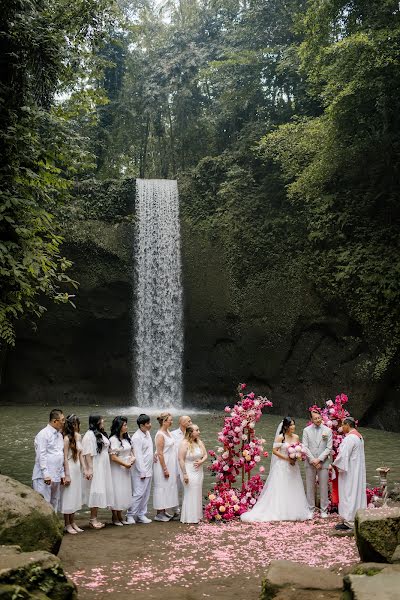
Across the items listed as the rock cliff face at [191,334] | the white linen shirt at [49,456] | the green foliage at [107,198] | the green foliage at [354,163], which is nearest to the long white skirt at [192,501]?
the white linen shirt at [49,456]

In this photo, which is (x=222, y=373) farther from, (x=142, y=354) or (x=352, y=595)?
(x=352, y=595)

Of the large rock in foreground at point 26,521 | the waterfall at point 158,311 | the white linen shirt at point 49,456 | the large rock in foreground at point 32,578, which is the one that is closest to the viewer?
the large rock in foreground at point 32,578

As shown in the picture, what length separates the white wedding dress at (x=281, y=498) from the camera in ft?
30.2

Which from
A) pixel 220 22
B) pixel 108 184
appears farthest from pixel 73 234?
pixel 220 22

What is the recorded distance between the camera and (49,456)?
863 cm

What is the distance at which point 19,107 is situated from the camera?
1167cm

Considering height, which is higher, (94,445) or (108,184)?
(108,184)

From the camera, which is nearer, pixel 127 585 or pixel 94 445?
pixel 127 585

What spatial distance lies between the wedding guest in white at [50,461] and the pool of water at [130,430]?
310cm

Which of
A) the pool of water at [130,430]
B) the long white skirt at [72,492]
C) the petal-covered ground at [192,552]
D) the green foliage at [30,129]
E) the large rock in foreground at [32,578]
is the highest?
the green foliage at [30,129]

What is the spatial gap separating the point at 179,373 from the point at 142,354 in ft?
6.00

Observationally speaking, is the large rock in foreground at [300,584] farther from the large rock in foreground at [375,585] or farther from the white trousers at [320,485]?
the white trousers at [320,485]

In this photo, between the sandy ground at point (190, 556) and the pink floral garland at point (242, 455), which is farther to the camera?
the pink floral garland at point (242, 455)

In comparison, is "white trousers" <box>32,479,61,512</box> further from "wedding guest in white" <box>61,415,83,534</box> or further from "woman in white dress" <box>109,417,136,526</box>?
"woman in white dress" <box>109,417,136,526</box>
